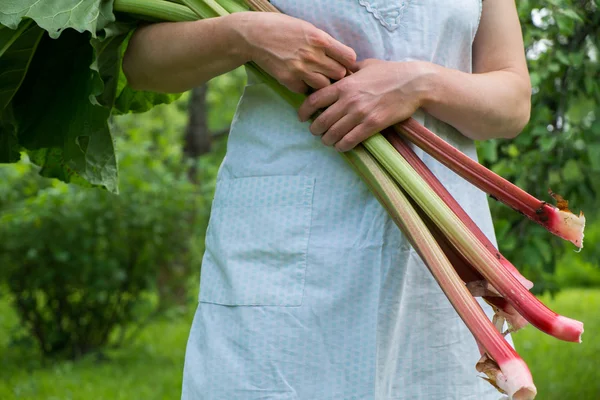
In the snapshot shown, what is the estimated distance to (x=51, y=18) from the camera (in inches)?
59.1

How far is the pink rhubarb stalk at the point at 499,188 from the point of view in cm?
136

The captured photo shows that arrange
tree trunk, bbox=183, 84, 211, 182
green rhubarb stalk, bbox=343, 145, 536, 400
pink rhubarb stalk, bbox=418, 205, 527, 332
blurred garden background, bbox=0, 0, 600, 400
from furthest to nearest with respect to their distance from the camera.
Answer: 1. tree trunk, bbox=183, 84, 211, 182
2. blurred garden background, bbox=0, 0, 600, 400
3. pink rhubarb stalk, bbox=418, 205, 527, 332
4. green rhubarb stalk, bbox=343, 145, 536, 400

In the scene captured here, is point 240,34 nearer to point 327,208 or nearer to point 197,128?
point 327,208

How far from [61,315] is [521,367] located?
4927 millimetres

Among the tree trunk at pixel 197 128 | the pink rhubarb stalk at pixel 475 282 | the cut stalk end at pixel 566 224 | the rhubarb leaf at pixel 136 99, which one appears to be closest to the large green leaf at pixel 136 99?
the rhubarb leaf at pixel 136 99

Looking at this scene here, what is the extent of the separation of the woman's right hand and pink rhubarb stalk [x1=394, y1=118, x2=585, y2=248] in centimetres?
18

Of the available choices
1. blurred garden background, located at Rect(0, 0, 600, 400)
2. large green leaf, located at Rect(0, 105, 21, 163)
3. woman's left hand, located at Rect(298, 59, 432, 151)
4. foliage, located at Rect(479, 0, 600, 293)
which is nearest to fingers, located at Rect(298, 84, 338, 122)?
woman's left hand, located at Rect(298, 59, 432, 151)

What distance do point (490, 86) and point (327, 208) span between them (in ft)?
1.37

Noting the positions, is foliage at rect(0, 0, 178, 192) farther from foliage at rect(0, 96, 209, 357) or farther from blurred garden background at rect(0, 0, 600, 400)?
foliage at rect(0, 96, 209, 357)

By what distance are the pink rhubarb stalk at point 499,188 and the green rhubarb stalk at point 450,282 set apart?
0.33 feet

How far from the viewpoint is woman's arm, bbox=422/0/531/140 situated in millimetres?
1497

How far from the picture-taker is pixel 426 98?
1462 mm

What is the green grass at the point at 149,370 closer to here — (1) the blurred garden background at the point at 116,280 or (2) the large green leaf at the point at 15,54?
(1) the blurred garden background at the point at 116,280

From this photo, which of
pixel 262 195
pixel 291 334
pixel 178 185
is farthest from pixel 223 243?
pixel 178 185
